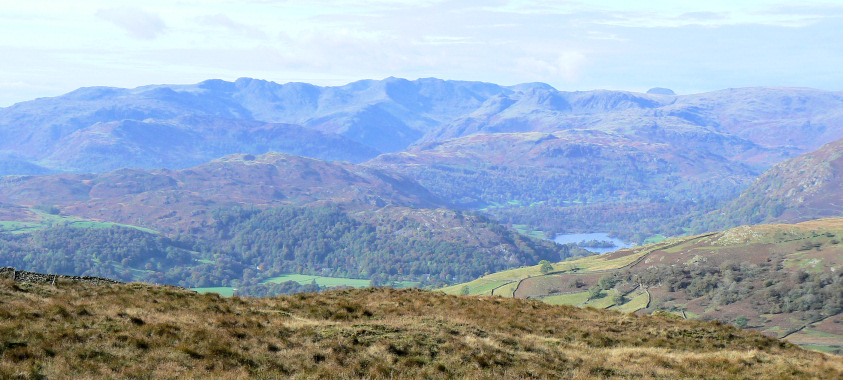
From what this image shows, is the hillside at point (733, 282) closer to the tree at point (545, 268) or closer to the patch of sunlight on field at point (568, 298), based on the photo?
the patch of sunlight on field at point (568, 298)

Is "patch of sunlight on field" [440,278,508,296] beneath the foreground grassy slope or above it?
beneath

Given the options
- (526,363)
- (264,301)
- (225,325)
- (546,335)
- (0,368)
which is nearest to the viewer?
(0,368)

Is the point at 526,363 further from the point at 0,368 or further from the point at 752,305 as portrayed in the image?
the point at 752,305

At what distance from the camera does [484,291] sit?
16862 cm

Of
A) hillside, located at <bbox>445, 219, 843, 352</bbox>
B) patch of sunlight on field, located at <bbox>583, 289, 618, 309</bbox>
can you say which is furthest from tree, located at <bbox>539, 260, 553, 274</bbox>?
patch of sunlight on field, located at <bbox>583, 289, 618, 309</bbox>

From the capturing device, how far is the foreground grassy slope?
19.5 m

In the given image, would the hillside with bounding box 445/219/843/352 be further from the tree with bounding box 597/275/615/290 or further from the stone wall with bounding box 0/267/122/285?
the stone wall with bounding box 0/267/122/285

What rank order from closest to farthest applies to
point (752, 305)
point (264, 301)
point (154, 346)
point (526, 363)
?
point (154, 346) < point (526, 363) < point (264, 301) < point (752, 305)

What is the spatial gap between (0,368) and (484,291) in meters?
156

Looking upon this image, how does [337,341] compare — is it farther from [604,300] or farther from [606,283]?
[606,283]

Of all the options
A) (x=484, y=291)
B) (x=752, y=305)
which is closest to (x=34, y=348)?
(x=752, y=305)

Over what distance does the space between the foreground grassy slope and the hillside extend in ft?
213

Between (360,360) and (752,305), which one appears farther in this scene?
(752,305)

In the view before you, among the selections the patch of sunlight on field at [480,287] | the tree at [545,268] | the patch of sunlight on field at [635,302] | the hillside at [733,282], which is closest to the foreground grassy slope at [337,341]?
the hillside at [733,282]
